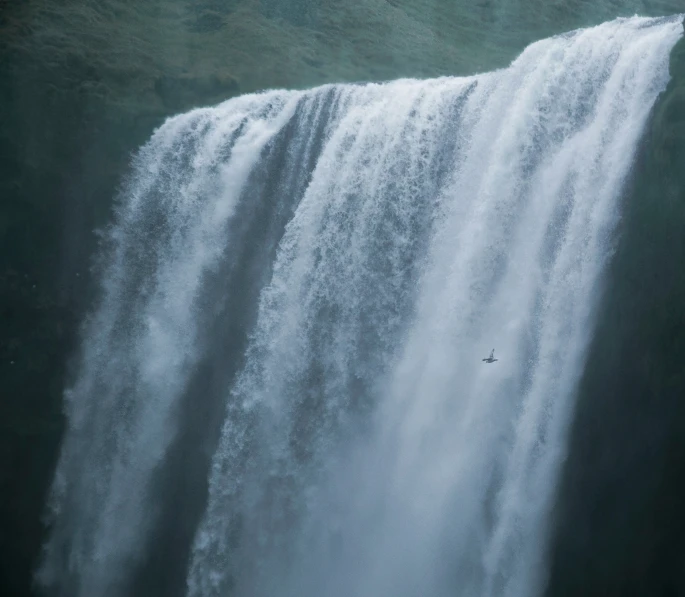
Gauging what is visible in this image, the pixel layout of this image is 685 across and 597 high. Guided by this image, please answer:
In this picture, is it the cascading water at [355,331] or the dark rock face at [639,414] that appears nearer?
the dark rock face at [639,414]

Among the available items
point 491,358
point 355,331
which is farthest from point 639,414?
point 355,331

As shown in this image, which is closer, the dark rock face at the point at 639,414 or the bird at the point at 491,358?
the dark rock face at the point at 639,414

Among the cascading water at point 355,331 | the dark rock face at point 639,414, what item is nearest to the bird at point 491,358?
the cascading water at point 355,331

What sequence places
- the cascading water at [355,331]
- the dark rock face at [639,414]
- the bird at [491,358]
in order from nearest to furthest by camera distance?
1. the dark rock face at [639,414]
2. the bird at [491,358]
3. the cascading water at [355,331]

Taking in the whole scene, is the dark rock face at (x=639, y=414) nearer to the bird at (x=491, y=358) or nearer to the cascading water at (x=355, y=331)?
the cascading water at (x=355, y=331)

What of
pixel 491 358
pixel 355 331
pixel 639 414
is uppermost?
pixel 355 331

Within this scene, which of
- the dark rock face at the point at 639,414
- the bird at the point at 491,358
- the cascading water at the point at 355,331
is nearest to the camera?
the dark rock face at the point at 639,414

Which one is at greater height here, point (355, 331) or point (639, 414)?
point (355, 331)

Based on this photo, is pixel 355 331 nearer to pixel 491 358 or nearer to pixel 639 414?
pixel 491 358
